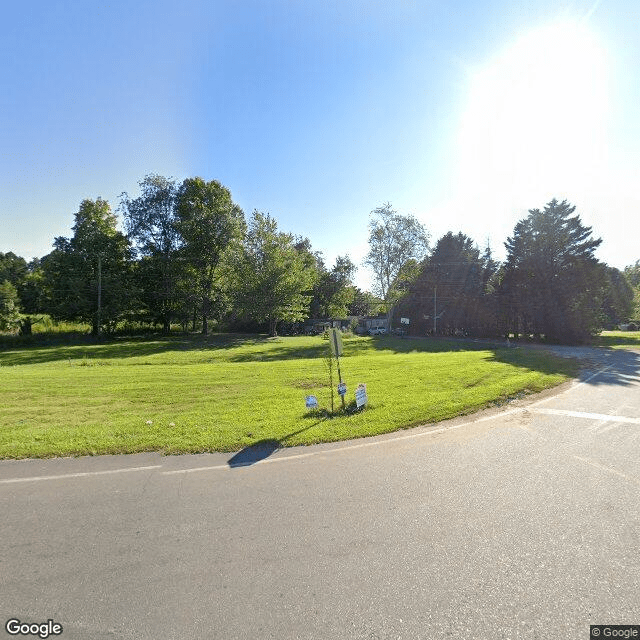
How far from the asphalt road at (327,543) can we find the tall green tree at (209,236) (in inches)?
1424

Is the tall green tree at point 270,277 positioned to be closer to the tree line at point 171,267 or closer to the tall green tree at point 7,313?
the tree line at point 171,267

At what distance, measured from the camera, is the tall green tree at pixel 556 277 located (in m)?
33.7

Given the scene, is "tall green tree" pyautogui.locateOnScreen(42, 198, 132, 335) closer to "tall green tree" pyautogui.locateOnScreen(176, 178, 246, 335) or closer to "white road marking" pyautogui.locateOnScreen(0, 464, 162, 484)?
"tall green tree" pyautogui.locateOnScreen(176, 178, 246, 335)

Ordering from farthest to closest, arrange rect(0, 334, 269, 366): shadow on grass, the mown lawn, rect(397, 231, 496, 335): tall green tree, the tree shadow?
rect(397, 231, 496, 335): tall green tree → rect(0, 334, 269, 366): shadow on grass → the mown lawn → the tree shadow

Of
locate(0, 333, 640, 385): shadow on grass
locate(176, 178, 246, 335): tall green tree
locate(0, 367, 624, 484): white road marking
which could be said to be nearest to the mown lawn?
locate(0, 333, 640, 385): shadow on grass

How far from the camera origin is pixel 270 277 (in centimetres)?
3756

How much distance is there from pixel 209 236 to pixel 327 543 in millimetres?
39484

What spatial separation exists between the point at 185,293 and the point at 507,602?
41871 millimetres

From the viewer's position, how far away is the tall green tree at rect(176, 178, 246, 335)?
3959cm

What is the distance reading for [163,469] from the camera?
18.9 feet

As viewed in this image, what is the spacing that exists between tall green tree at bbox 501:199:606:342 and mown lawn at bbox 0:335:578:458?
20068 mm

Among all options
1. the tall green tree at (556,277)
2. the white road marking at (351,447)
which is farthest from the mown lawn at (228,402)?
the tall green tree at (556,277)

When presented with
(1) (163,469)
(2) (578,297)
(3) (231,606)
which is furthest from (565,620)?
(2) (578,297)

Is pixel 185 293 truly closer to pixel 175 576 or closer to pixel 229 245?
pixel 229 245
